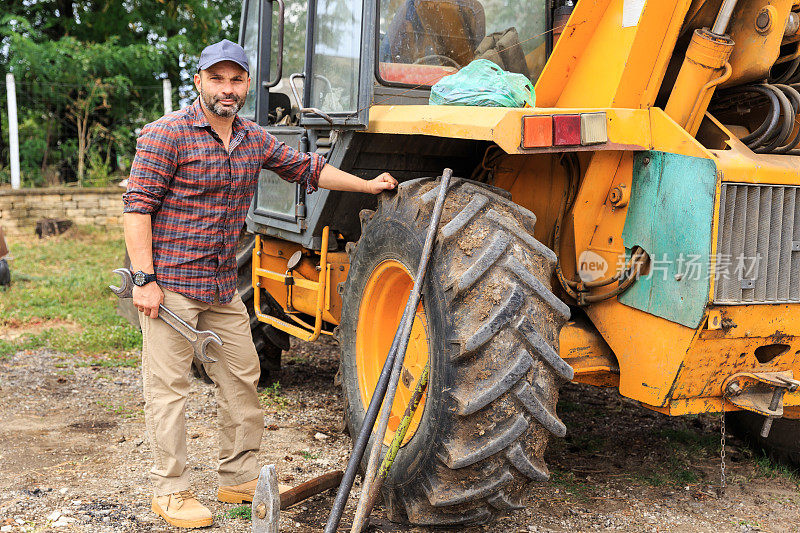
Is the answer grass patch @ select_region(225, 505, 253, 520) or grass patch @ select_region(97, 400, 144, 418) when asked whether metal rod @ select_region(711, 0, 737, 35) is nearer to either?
grass patch @ select_region(225, 505, 253, 520)

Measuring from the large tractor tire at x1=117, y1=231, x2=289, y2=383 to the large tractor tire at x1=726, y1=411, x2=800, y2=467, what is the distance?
2746 mm

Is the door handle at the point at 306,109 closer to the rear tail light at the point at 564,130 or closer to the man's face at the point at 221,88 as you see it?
the man's face at the point at 221,88

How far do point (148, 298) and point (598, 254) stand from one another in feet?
5.95

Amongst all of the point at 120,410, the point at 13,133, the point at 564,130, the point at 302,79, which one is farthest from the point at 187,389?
the point at 13,133

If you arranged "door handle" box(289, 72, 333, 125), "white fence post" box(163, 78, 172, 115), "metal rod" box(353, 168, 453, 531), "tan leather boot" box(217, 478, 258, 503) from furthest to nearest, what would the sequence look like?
"white fence post" box(163, 78, 172, 115) < "door handle" box(289, 72, 333, 125) < "tan leather boot" box(217, 478, 258, 503) < "metal rod" box(353, 168, 453, 531)

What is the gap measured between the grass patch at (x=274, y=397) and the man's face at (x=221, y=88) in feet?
7.50

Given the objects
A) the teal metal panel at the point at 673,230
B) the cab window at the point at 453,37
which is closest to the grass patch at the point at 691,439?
the teal metal panel at the point at 673,230

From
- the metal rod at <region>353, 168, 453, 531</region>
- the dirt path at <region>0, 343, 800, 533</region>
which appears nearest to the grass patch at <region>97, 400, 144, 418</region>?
the dirt path at <region>0, 343, 800, 533</region>

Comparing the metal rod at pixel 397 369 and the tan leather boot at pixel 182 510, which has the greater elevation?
the metal rod at pixel 397 369

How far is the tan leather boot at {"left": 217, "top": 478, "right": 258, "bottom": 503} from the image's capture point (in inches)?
140

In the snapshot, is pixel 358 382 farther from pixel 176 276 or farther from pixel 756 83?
pixel 756 83

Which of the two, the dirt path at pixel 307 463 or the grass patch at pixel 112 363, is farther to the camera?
the grass patch at pixel 112 363

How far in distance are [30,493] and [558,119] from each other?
2.78 metres

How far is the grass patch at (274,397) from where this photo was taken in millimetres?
5066
